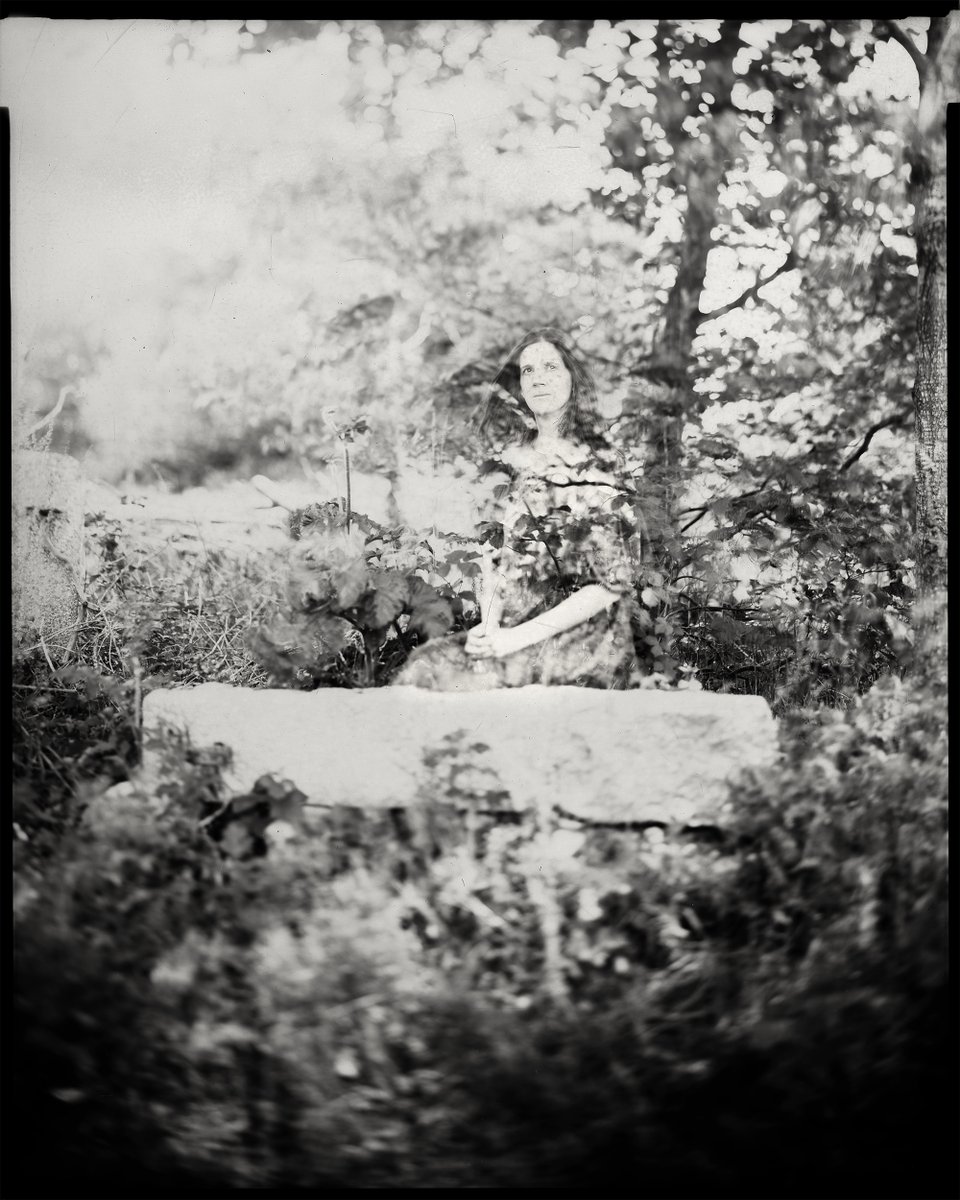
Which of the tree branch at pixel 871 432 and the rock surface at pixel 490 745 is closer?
the rock surface at pixel 490 745

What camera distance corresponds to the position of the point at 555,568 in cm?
301

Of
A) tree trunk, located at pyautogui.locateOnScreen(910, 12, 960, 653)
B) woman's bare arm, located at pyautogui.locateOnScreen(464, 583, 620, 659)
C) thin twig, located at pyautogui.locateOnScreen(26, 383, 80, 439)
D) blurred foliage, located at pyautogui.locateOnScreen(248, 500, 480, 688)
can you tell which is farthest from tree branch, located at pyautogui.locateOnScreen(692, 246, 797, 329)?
thin twig, located at pyautogui.locateOnScreen(26, 383, 80, 439)

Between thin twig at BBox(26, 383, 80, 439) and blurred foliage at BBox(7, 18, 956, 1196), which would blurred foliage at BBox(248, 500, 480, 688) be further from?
thin twig at BBox(26, 383, 80, 439)

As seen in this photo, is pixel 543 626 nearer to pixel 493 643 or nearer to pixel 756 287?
pixel 493 643

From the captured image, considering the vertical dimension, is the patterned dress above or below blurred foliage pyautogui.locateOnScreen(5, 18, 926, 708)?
below

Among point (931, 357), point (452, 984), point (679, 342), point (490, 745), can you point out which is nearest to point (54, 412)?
point (490, 745)

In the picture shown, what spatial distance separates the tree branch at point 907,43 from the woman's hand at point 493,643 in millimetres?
2253

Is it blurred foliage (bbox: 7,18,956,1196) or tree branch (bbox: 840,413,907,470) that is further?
tree branch (bbox: 840,413,907,470)

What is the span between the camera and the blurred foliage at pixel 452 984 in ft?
9.67

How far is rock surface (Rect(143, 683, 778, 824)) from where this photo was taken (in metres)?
2.96

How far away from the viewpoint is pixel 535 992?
9.69ft

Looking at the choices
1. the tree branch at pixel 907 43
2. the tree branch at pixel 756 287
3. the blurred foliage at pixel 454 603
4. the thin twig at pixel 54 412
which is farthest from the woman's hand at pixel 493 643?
the tree branch at pixel 907 43

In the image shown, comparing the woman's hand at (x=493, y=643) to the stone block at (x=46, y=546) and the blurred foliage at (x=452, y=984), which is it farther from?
the stone block at (x=46, y=546)

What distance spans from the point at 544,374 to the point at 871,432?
3.62ft
